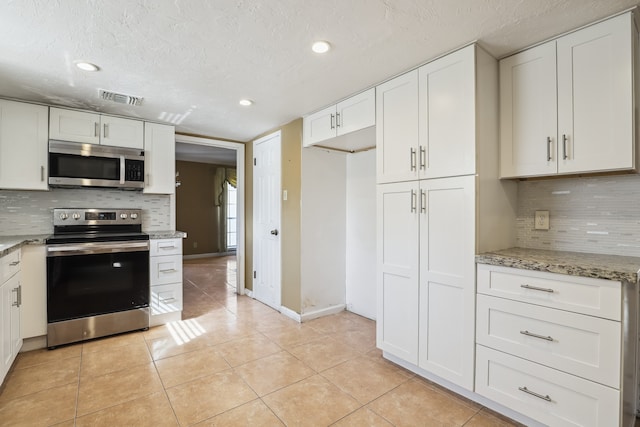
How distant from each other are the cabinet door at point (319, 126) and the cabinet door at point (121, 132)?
1732 millimetres

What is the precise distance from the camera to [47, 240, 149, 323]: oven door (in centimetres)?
258

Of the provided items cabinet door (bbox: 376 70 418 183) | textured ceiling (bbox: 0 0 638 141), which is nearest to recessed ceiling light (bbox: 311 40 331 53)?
textured ceiling (bbox: 0 0 638 141)

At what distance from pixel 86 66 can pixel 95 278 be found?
1.74 metres

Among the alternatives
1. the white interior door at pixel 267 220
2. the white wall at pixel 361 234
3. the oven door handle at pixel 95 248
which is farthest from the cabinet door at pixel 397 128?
the oven door handle at pixel 95 248

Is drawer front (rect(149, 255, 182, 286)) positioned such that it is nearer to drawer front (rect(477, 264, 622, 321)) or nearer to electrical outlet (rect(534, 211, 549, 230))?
drawer front (rect(477, 264, 622, 321))

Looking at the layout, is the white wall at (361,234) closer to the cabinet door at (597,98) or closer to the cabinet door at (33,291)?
the cabinet door at (597,98)

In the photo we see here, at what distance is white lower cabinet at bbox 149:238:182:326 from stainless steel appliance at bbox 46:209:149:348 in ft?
0.25

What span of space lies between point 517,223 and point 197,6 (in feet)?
7.71

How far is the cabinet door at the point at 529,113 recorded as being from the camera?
1788 mm

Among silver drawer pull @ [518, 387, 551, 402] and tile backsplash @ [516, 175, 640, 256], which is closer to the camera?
silver drawer pull @ [518, 387, 551, 402]

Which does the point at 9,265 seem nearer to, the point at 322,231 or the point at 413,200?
the point at 322,231

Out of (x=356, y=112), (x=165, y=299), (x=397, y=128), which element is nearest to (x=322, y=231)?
(x=356, y=112)

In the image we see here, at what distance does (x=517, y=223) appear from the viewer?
2158mm

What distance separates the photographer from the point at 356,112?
8.56 ft
